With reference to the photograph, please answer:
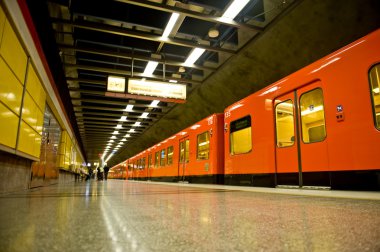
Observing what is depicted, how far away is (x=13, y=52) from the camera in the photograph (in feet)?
12.2

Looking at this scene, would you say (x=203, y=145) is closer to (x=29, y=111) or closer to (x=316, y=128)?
(x=316, y=128)

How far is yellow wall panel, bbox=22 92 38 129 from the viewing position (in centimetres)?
447

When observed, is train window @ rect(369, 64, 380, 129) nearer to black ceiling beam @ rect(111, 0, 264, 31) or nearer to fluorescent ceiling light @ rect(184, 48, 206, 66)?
black ceiling beam @ rect(111, 0, 264, 31)

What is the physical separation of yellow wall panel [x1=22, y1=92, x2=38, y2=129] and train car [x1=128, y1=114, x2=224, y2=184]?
4.92m

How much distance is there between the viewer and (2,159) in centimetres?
390

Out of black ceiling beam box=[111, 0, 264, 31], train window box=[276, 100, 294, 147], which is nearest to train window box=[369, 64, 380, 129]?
train window box=[276, 100, 294, 147]

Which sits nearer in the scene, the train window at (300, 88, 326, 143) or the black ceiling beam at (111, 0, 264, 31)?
A: the train window at (300, 88, 326, 143)

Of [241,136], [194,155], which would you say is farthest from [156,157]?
[241,136]

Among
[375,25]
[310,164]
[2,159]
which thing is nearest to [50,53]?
[2,159]

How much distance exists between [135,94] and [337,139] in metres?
6.59

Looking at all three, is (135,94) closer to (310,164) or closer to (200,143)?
(200,143)

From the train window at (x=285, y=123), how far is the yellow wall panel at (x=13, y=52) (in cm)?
482

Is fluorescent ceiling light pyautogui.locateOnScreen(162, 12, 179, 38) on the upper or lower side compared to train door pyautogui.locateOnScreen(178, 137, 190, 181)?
upper

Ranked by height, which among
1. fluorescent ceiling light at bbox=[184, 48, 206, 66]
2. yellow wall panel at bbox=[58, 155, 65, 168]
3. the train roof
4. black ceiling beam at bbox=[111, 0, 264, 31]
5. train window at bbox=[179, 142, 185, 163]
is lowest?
yellow wall panel at bbox=[58, 155, 65, 168]
